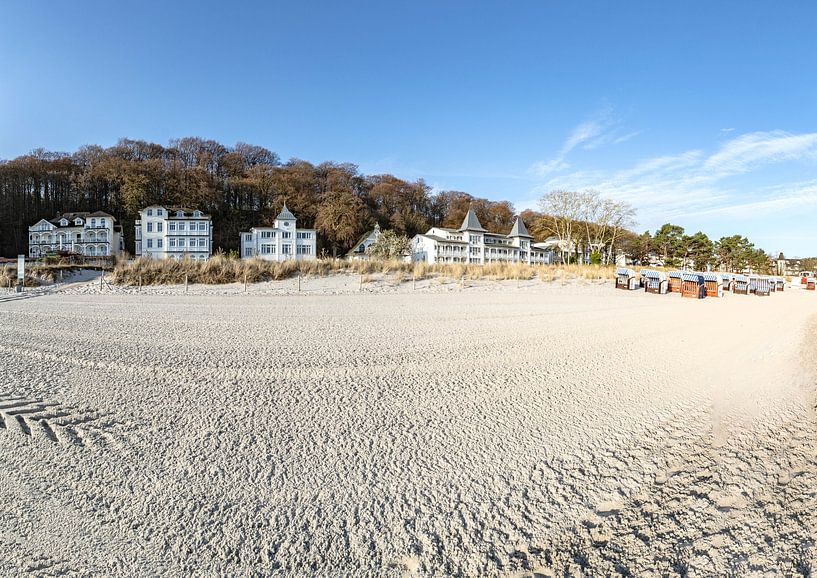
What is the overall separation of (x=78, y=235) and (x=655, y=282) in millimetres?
67788

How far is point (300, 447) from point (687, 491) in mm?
2707

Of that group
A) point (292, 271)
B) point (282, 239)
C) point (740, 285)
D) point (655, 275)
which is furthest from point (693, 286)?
point (282, 239)

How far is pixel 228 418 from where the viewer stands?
12.2ft

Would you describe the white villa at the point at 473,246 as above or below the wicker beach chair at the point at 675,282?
above

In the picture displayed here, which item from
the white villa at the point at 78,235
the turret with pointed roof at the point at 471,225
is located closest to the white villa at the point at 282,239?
the white villa at the point at 78,235

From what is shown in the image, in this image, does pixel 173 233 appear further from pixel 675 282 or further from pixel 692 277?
pixel 692 277

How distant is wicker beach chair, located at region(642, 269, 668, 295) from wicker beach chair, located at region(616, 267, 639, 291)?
557 millimetres

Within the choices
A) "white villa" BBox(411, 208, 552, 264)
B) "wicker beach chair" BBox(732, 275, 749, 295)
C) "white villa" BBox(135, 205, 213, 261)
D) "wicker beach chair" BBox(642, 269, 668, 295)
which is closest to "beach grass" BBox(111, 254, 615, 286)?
"wicker beach chair" BBox(642, 269, 668, 295)

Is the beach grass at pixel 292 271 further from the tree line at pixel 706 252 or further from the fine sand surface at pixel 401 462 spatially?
the tree line at pixel 706 252

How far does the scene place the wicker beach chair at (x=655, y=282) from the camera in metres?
21.9

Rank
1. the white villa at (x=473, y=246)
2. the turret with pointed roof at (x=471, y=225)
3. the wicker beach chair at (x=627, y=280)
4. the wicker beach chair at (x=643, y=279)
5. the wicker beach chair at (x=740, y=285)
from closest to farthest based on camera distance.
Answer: the wicker beach chair at (x=627, y=280)
the wicker beach chair at (x=643, y=279)
the wicker beach chair at (x=740, y=285)
the white villa at (x=473, y=246)
the turret with pointed roof at (x=471, y=225)

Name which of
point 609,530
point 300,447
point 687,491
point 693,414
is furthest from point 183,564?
point 693,414

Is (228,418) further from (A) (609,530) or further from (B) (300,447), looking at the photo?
(A) (609,530)

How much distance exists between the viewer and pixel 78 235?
186 feet
